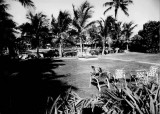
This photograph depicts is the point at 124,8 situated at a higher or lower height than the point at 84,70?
higher

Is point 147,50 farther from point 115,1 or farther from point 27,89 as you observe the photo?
point 27,89

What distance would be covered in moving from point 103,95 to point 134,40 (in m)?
34.4

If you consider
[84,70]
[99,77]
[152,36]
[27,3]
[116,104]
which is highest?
[27,3]

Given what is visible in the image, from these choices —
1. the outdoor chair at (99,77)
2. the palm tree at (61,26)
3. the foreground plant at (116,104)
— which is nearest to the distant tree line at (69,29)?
the palm tree at (61,26)

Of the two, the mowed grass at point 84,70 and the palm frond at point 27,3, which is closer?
the mowed grass at point 84,70

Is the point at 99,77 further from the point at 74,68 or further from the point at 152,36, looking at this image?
the point at 152,36

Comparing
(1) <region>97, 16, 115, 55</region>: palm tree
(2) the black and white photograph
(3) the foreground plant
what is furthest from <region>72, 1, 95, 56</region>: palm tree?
(3) the foreground plant

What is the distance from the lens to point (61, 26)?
2303cm

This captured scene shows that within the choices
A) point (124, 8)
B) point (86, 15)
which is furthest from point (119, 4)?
point (86, 15)

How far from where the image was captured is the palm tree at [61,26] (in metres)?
22.8

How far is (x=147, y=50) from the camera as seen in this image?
28188 millimetres

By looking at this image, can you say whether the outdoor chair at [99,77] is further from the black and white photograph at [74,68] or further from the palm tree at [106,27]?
→ the palm tree at [106,27]

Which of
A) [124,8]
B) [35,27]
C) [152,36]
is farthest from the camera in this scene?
[124,8]

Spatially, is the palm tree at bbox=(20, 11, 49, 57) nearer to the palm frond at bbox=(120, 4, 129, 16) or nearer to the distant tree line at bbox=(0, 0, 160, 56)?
the distant tree line at bbox=(0, 0, 160, 56)
